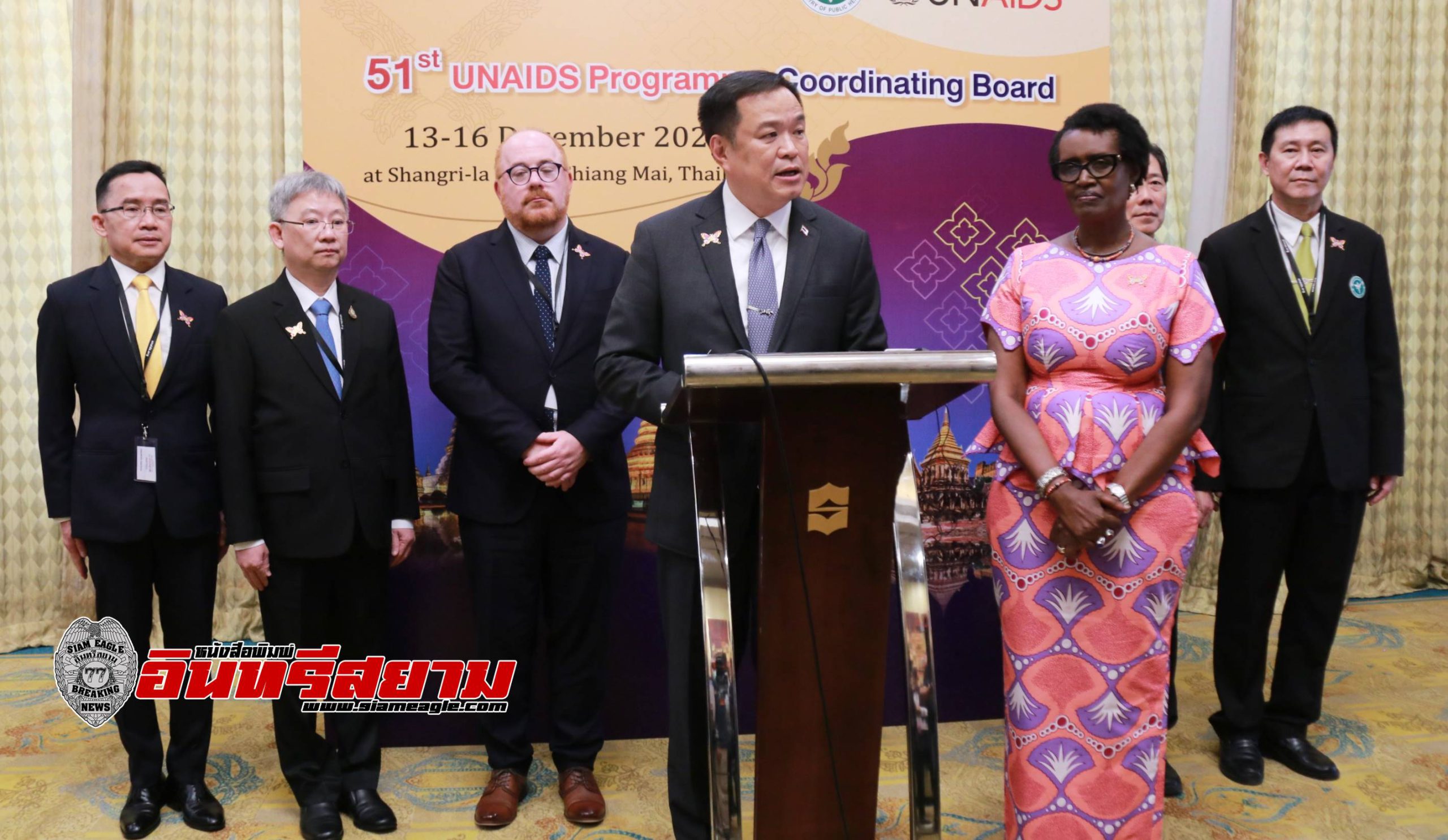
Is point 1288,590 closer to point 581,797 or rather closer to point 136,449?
point 581,797

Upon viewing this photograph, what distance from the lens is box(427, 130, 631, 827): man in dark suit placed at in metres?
2.89

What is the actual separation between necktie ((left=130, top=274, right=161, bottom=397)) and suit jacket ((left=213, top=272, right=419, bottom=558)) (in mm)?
185

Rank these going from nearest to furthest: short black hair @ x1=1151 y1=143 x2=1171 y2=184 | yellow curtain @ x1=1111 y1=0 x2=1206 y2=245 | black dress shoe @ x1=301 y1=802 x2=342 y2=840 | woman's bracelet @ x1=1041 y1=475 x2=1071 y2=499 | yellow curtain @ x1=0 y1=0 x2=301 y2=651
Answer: woman's bracelet @ x1=1041 y1=475 x2=1071 y2=499 < black dress shoe @ x1=301 y1=802 x2=342 y2=840 < short black hair @ x1=1151 y1=143 x2=1171 y2=184 < yellow curtain @ x1=0 y1=0 x2=301 y2=651 < yellow curtain @ x1=1111 y1=0 x2=1206 y2=245

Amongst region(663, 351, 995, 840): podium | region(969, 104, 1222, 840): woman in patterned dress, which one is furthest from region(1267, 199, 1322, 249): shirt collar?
region(663, 351, 995, 840): podium

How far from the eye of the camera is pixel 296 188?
276 centimetres

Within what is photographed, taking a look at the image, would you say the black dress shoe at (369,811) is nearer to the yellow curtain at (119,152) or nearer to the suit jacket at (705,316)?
the suit jacket at (705,316)

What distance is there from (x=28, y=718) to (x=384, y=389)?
195 centimetres

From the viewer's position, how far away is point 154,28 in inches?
168

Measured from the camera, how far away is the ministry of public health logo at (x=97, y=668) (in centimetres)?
280

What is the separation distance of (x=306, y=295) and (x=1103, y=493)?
6.78ft

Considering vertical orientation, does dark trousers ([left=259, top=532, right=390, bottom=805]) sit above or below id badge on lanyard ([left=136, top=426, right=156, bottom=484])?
below

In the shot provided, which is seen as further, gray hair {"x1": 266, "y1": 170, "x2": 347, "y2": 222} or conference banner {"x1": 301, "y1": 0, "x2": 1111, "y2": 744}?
conference banner {"x1": 301, "y1": 0, "x2": 1111, "y2": 744}

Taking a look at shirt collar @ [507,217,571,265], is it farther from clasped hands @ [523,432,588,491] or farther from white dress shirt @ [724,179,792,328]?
white dress shirt @ [724,179,792,328]

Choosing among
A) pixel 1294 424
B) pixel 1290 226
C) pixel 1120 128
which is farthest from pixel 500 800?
pixel 1290 226
